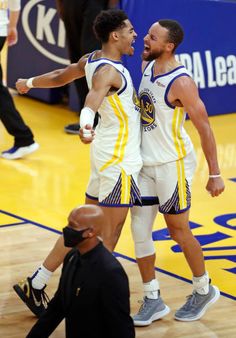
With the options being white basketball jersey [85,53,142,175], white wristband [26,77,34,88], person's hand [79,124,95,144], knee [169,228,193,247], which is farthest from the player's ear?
knee [169,228,193,247]

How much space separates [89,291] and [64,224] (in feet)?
11.4

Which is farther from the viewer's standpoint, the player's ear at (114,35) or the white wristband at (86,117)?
the player's ear at (114,35)

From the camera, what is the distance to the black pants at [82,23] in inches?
394

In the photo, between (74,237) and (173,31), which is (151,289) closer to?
(173,31)

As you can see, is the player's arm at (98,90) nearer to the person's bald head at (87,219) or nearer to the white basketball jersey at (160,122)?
the white basketball jersey at (160,122)

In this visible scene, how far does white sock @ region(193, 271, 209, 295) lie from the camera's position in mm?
5996

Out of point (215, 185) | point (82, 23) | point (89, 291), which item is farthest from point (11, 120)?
point (89, 291)

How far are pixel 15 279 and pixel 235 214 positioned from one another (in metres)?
2.20

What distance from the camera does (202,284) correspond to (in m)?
6.01

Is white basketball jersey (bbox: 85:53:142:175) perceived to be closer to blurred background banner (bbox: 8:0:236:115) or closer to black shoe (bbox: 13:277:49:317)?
black shoe (bbox: 13:277:49:317)

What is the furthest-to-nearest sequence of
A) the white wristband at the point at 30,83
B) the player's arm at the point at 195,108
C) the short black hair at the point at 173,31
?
the white wristband at the point at 30,83, the short black hair at the point at 173,31, the player's arm at the point at 195,108

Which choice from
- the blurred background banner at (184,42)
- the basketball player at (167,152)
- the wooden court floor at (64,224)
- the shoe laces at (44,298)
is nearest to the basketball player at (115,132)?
the basketball player at (167,152)

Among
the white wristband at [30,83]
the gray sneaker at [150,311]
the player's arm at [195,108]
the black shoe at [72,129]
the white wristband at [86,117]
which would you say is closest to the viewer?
the white wristband at [86,117]

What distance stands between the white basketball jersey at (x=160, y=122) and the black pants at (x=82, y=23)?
427cm
